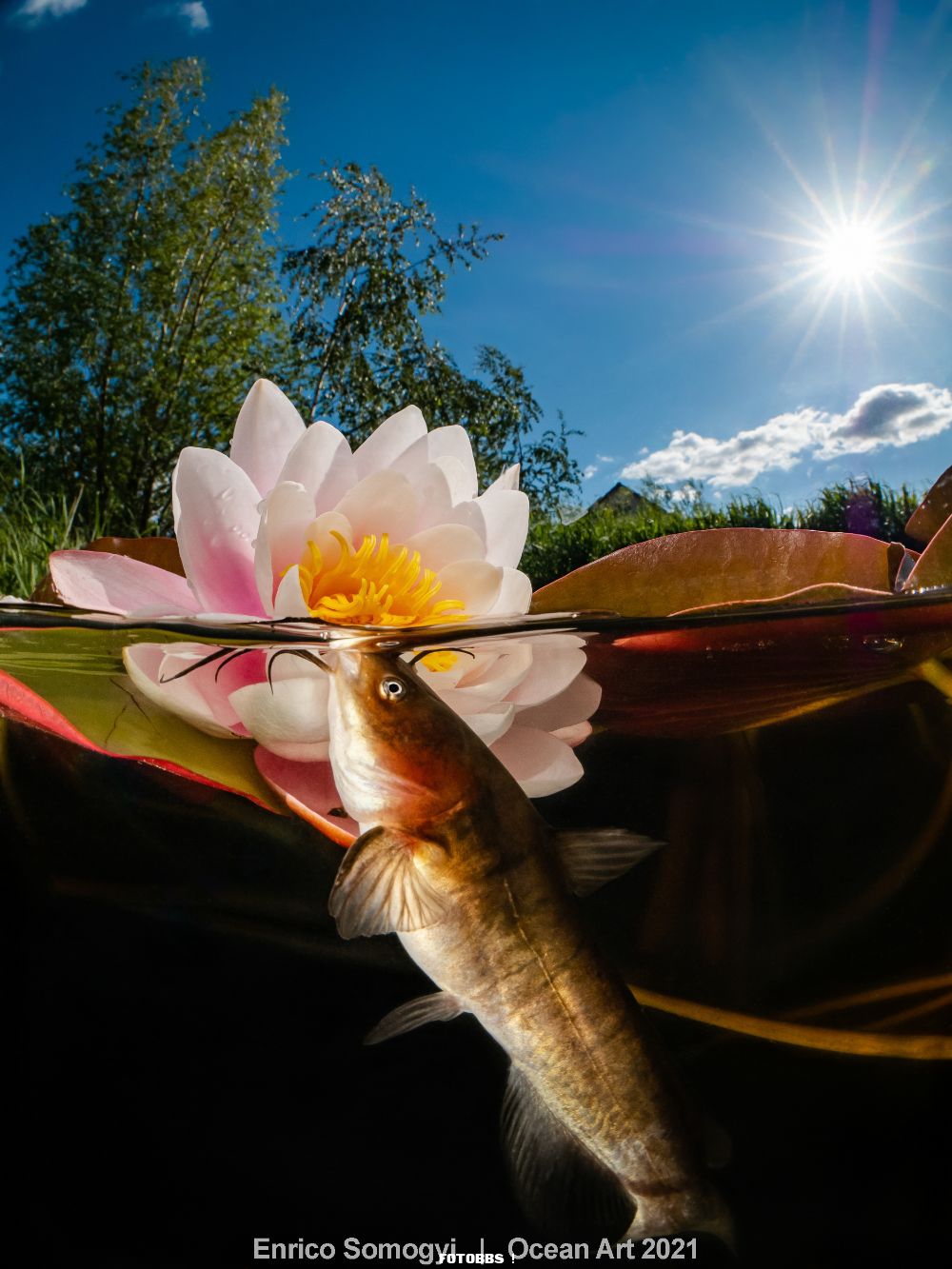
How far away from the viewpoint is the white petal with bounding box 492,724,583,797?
0.24 meters

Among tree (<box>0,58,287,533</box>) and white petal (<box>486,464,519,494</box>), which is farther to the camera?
tree (<box>0,58,287,533</box>)

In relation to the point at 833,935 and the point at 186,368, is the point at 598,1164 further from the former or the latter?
the point at 186,368

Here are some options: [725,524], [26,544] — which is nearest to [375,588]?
[26,544]

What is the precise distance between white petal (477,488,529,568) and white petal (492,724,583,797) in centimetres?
10

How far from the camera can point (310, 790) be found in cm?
25

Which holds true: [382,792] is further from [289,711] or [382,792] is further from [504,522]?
[504,522]

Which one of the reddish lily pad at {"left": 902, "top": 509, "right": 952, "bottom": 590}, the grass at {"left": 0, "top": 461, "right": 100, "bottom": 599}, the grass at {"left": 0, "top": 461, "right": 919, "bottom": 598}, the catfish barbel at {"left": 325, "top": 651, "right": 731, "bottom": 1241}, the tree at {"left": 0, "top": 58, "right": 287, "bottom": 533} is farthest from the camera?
the tree at {"left": 0, "top": 58, "right": 287, "bottom": 533}

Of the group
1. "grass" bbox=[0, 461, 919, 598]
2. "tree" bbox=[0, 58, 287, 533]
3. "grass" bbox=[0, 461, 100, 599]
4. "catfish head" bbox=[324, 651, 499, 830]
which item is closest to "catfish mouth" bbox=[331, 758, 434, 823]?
"catfish head" bbox=[324, 651, 499, 830]

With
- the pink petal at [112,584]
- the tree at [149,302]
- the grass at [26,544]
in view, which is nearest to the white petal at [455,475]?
the pink petal at [112,584]

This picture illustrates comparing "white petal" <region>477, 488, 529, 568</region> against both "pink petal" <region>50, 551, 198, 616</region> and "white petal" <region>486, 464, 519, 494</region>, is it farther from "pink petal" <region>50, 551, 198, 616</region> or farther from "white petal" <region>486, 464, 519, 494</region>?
"pink petal" <region>50, 551, 198, 616</region>

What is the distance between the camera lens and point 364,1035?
0.84 feet

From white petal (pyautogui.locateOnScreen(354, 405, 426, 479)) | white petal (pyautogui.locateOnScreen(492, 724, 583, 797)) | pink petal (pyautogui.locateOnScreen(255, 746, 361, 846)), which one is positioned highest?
white petal (pyautogui.locateOnScreen(354, 405, 426, 479))

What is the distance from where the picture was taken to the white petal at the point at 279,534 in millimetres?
279

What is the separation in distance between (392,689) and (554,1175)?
0.45 ft
